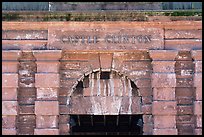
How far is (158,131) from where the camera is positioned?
12.5 metres

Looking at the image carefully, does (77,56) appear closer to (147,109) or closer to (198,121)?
(147,109)

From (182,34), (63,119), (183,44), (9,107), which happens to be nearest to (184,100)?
(183,44)

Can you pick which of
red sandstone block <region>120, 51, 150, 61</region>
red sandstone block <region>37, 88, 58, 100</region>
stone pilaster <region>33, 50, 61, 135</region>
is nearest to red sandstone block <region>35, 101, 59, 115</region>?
stone pilaster <region>33, 50, 61, 135</region>

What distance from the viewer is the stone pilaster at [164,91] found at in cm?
1247

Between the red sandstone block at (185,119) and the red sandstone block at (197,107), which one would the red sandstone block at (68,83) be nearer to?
the red sandstone block at (185,119)

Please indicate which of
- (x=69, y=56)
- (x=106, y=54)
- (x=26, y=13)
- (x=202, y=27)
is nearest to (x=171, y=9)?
(x=202, y=27)

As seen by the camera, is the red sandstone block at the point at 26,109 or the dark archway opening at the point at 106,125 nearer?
the red sandstone block at the point at 26,109

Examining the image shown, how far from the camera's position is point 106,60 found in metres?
12.9

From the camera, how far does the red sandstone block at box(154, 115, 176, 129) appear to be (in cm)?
1248

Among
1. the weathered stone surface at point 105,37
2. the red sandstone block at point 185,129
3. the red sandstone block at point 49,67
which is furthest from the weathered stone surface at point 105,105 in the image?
the weathered stone surface at point 105,37

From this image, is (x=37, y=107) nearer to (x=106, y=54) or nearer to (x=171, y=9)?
(x=106, y=54)

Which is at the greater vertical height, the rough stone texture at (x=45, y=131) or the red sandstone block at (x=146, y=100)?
the red sandstone block at (x=146, y=100)

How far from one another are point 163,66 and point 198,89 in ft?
3.32

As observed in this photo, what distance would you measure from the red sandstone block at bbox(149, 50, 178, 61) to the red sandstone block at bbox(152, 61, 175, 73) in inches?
4.2
